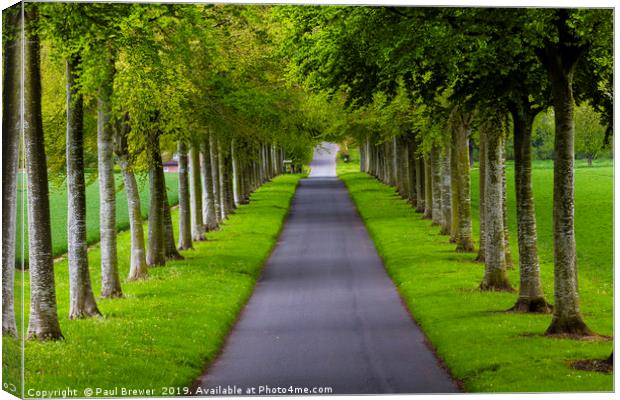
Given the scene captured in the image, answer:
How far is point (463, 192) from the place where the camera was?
140 ft

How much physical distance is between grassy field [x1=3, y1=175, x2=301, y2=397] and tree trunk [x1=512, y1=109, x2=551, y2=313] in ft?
22.7

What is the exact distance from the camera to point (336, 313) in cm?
2856

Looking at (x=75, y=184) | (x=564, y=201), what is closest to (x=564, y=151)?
(x=564, y=201)

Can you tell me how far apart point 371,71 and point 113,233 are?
926 cm

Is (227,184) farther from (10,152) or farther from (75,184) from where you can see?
(10,152)

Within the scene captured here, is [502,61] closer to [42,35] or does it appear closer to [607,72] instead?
[607,72]

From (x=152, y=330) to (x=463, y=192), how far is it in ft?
67.4

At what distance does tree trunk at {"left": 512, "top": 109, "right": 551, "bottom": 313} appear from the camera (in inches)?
1058

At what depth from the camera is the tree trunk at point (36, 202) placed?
71.8 ft

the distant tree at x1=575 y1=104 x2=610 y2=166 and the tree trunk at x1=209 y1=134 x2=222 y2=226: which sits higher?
the distant tree at x1=575 y1=104 x2=610 y2=166

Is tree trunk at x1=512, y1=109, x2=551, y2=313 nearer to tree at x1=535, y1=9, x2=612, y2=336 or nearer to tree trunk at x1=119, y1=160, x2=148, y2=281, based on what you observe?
tree at x1=535, y1=9, x2=612, y2=336

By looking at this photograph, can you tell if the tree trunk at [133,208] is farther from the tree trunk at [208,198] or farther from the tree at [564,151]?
the tree at [564,151]

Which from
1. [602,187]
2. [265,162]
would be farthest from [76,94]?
[265,162]

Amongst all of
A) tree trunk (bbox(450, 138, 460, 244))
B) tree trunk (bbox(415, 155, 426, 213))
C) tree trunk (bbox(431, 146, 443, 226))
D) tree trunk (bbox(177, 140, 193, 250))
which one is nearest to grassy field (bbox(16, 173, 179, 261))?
tree trunk (bbox(177, 140, 193, 250))
